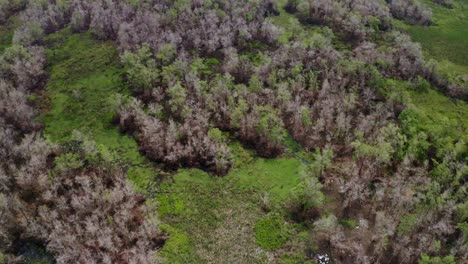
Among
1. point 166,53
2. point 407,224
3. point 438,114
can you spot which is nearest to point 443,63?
point 438,114

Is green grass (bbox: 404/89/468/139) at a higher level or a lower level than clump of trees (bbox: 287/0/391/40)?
lower

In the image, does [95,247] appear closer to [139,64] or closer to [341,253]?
[341,253]

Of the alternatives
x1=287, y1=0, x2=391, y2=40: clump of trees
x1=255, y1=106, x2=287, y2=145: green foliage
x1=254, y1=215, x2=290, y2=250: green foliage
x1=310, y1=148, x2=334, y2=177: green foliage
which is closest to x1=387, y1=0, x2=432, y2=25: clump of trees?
x1=287, y1=0, x2=391, y2=40: clump of trees

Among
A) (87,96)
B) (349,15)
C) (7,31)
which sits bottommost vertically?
(87,96)

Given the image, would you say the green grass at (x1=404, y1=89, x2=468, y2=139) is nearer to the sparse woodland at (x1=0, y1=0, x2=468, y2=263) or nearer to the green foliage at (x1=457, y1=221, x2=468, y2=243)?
the sparse woodland at (x1=0, y1=0, x2=468, y2=263)

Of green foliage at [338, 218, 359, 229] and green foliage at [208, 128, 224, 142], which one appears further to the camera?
green foliage at [208, 128, 224, 142]

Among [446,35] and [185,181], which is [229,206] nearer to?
[185,181]
